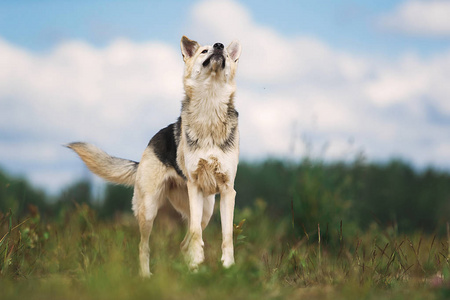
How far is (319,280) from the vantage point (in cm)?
516

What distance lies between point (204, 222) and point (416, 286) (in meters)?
2.91

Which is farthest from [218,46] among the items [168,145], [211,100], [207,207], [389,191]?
[389,191]

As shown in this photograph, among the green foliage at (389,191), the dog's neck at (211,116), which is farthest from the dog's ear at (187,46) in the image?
the green foliage at (389,191)

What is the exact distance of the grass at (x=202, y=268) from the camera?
387 cm

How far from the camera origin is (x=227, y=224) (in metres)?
5.49

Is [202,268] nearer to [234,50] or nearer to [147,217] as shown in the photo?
[147,217]

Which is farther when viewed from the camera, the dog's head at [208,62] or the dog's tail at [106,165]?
the dog's tail at [106,165]

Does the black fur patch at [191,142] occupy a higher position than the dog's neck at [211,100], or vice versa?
the dog's neck at [211,100]

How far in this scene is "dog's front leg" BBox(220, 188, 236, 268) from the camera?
5340 mm

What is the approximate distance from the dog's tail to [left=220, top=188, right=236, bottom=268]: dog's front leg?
2146 mm

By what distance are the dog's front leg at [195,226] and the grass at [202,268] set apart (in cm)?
17

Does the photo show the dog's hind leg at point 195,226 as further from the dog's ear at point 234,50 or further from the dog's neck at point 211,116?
the dog's ear at point 234,50

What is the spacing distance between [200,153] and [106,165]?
2.27 metres

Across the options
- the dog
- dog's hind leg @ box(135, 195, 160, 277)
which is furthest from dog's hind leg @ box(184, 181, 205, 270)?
dog's hind leg @ box(135, 195, 160, 277)
